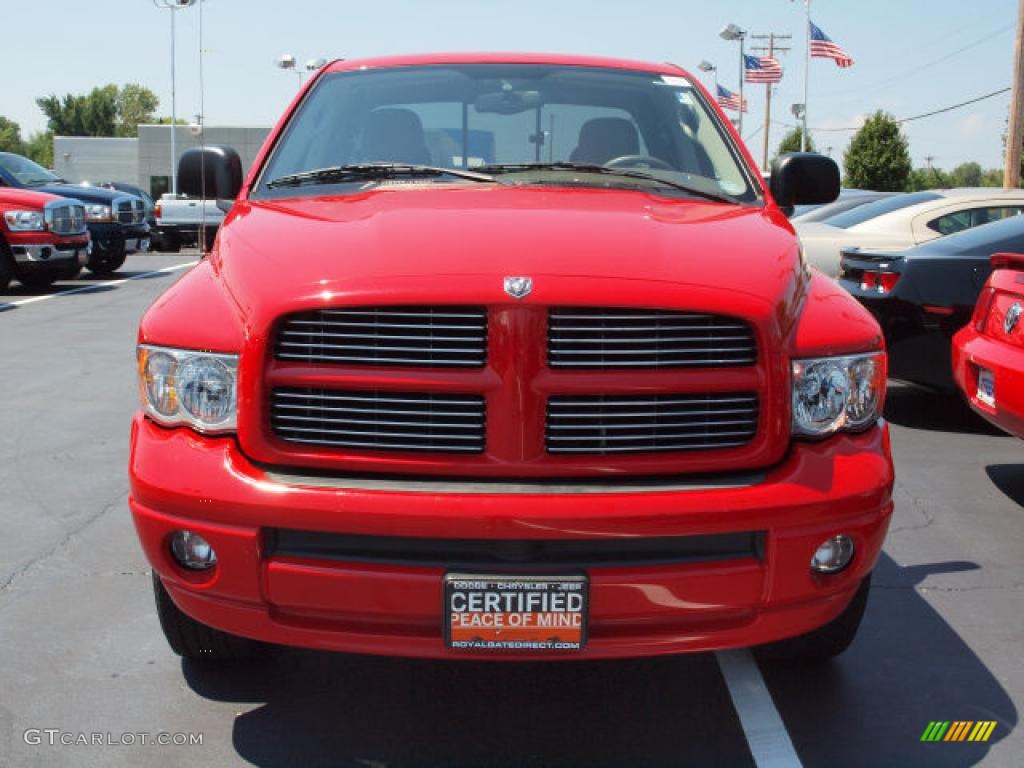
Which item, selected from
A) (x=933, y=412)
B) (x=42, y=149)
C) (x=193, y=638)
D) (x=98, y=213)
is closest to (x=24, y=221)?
(x=98, y=213)

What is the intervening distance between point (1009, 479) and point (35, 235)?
1246cm

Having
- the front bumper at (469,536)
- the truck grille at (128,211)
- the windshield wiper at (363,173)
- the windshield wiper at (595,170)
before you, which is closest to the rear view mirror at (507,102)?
the windshield wiper at (595,170)

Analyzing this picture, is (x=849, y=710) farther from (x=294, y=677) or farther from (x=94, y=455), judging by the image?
(x=94, y=455)

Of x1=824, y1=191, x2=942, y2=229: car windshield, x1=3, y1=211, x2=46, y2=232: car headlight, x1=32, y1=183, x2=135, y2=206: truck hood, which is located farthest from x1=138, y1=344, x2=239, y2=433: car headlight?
x1=32, y1=183, x2=135, y2=206: truck hood

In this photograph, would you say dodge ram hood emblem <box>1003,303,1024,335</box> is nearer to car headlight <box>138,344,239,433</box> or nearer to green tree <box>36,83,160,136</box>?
car headlight <box>138,344,239,433</box>

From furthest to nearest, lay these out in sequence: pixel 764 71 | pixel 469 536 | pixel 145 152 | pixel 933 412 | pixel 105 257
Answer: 1. pixel 145 152
2. pixel 764 71
3. pixel 105 257
4. pixel 933 412
5. pixel 469 536

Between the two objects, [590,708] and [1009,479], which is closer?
[590,708]

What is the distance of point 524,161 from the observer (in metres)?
4.18

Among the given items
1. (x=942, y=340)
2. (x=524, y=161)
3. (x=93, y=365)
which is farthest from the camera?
(x=93, y=365)

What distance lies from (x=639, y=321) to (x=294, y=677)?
162 cm

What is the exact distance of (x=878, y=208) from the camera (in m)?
11.3

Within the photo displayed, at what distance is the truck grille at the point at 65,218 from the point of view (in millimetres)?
15148

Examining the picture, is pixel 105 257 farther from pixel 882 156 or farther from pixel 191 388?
pixel 882 156

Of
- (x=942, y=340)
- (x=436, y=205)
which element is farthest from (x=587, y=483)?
(x=942, y=340)
